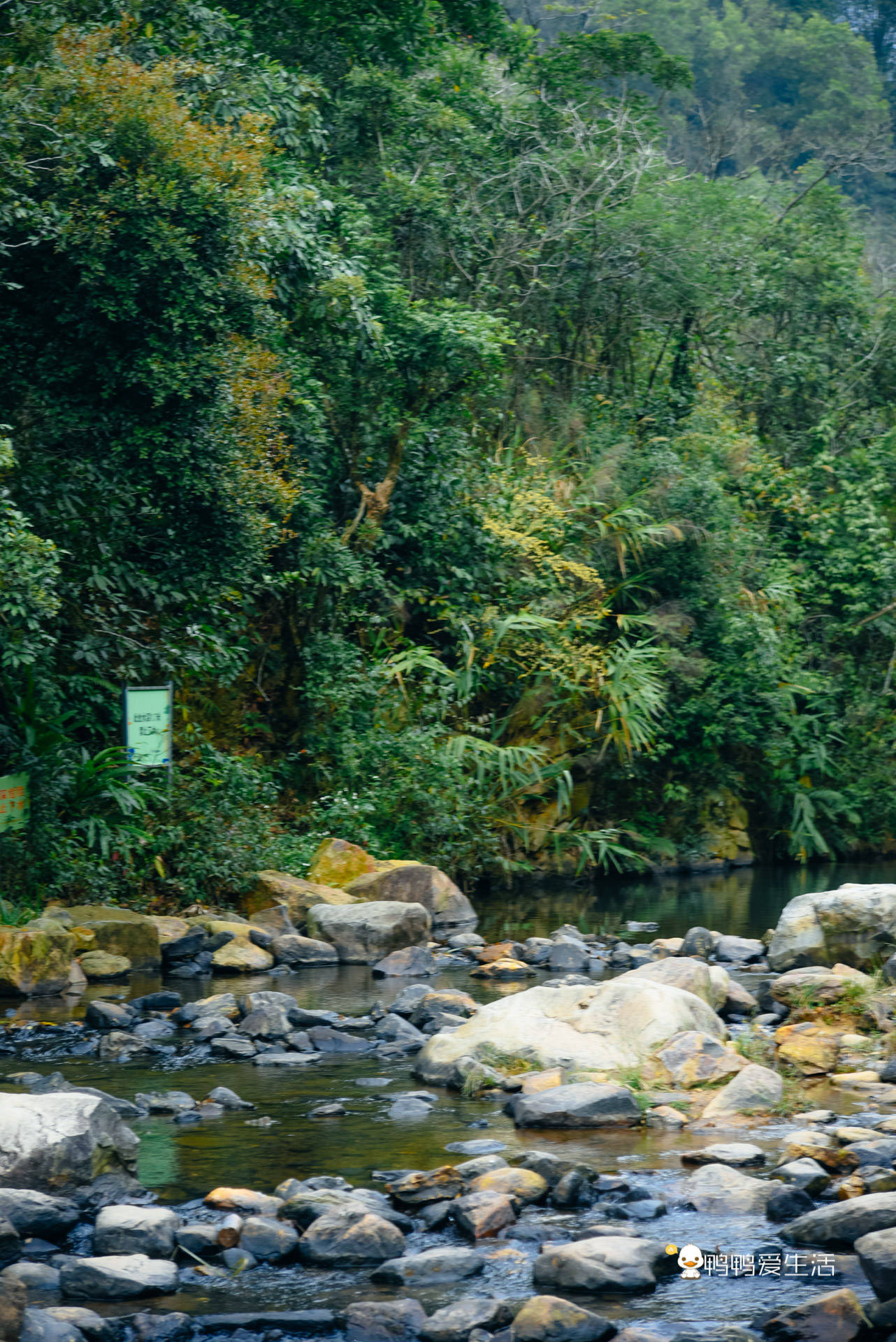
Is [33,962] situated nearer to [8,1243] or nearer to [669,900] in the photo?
[8,1243]

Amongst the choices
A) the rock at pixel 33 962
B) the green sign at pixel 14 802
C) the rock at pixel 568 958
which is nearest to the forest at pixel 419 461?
the green sign at pixel 14 802

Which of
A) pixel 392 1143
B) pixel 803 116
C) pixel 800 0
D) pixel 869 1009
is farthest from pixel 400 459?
pixel 800 0

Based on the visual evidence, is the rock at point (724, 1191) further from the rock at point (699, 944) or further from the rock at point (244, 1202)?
the rock at point (699, 944)

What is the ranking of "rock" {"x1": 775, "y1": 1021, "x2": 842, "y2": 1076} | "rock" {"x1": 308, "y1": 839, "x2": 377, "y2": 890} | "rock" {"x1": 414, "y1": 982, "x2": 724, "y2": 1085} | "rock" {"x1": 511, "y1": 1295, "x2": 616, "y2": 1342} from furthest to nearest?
1. "rock" {"x1": 308, "y1": 839, "x2": 377, "y2": 890}
2. "rock" {"x1": 775, "y1": 1021, "x2": 842, "y2": 1076}
3. "rock" {"x1": 414, "y1": 982, "x2": 724, "y2": 1085}
4. "rock" {"x1": 511, "y1": 1295, "x2": 616, "y2": 1342}

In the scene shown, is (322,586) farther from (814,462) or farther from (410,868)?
(814,462)

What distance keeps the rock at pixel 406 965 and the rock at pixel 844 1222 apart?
5.27 m

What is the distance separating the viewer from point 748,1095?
6270mm

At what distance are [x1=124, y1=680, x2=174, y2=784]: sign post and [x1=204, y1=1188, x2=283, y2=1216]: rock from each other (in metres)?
5.70

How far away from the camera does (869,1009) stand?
7805mm

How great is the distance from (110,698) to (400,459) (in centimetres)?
534

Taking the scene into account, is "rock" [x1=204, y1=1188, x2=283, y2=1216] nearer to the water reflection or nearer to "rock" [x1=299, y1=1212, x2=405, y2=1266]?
"rock" [x1=299, y1=1212, x2=405, y2=1266]

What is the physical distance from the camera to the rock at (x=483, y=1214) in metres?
4.72

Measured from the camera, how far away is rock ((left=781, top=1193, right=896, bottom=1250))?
15.0ft

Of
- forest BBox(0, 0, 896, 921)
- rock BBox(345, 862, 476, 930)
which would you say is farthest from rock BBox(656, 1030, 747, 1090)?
rock BBox(345, 862, 476, 930)
